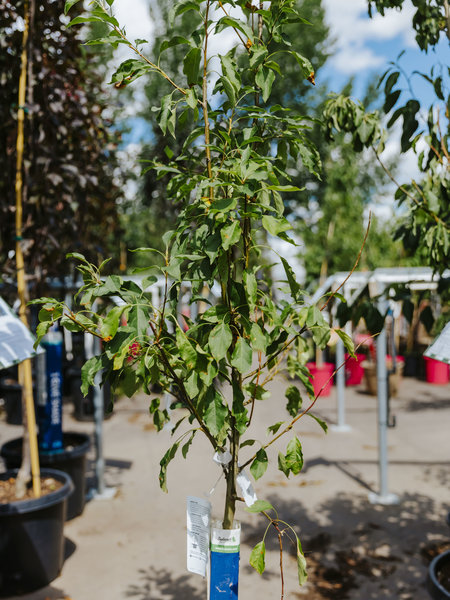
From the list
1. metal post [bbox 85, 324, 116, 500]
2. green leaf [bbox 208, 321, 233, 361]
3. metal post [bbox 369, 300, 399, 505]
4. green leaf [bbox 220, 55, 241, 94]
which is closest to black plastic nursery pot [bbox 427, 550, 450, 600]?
green leaf [bbox 208, 321, 233, 361]

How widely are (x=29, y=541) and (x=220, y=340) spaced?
Answer: 8.40 ft

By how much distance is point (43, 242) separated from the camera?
3648 millimetres

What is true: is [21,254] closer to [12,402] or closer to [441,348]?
[441,348]

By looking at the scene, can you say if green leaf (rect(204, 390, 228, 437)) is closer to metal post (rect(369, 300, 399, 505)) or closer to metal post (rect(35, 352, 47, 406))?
metal post (rect(35, 352, 47, 406))

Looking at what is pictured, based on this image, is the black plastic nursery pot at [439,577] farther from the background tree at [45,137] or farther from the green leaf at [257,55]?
the background tree at [45,137]

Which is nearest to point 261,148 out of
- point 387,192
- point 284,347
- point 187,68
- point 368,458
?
point 187,68

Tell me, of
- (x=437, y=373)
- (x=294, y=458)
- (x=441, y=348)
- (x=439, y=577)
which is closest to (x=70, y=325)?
(x=294, y=458)

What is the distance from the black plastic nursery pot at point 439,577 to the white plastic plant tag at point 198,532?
1033mm

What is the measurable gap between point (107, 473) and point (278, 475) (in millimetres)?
1723

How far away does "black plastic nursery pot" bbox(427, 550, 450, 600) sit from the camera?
205 cm

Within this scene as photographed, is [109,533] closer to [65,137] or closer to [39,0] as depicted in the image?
[65,137]

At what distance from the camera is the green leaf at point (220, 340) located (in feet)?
4.30

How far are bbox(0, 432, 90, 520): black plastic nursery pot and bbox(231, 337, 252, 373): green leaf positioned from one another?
10.5 ft

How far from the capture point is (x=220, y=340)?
4.37 ft
